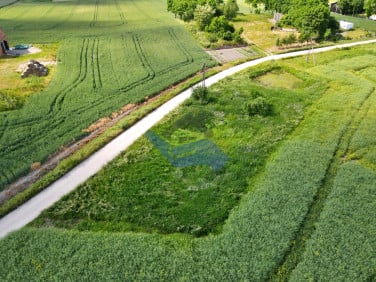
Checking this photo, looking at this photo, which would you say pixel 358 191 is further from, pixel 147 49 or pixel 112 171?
pixel 147 49

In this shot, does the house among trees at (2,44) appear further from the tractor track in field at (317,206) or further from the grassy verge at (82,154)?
the tractor track in field at (317,206)

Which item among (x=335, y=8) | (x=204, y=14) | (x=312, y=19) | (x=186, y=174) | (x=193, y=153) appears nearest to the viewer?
(x=186, y=174)

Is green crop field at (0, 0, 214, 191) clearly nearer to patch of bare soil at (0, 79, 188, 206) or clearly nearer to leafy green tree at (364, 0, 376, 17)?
patch of bare soil at (0, 79, 188, 206)

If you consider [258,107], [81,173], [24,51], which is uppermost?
[24,51]

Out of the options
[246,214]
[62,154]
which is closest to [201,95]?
[62,154]

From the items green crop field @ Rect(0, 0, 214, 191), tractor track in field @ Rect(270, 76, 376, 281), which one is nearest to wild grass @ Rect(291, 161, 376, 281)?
tractor track in field @ Rect(270, 76, 376, 281)

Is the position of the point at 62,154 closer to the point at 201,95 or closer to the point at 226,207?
the point at 226,207

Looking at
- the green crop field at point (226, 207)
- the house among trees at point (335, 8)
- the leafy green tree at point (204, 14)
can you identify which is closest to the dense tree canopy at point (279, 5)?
the leafy green tree at point (204, 14)
